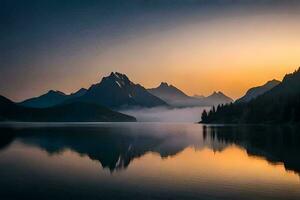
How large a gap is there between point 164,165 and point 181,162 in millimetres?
5634

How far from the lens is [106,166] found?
72.9m

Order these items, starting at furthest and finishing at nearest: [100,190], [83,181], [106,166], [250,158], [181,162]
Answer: [250,158], [181,162], [106,166], [83,181], [100,190]

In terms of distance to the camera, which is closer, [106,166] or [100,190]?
[100,190]

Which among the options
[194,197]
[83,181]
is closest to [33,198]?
[83,181]

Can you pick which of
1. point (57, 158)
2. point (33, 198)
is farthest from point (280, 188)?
point (57, 158)

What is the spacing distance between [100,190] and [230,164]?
118 ft

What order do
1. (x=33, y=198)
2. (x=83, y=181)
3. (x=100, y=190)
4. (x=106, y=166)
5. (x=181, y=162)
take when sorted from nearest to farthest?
1. (x=33, y=198)
2. (x=100, y=190)
3. (x=83, y=181)
4. (x=106, y=166)
5. (x=181, y=162)

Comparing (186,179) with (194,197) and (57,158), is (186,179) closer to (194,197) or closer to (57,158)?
(194,197)

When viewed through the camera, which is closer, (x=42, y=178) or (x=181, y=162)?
(x=42, y=178)

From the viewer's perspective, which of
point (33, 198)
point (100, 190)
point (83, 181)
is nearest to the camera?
point (33, 198)

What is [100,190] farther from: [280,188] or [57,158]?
[57,158]

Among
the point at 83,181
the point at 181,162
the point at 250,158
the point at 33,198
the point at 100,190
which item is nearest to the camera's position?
the point at 33,198

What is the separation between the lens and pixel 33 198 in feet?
137

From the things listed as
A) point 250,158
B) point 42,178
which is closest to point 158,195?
point 42,178
